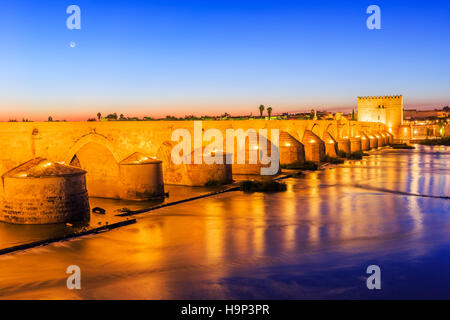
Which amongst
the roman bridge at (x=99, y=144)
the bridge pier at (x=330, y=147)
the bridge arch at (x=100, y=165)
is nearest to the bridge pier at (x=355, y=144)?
the bridge pier at (x=330, y=147)

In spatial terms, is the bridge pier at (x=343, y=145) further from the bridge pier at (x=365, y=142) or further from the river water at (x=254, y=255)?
the river water at (x=254, y=255)

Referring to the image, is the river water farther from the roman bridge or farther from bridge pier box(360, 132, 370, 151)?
bridge pier box(360, 132, 370, 151)

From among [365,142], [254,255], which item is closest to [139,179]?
[254,255]

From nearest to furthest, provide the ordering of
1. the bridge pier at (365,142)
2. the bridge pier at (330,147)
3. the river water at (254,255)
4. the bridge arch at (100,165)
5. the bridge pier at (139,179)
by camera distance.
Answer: the river water at (254,255) → the bridge pier at (139,179) → the bridge arch at (100,165) → the bridge pier at (330,147) → the bridge pier at (365,142)

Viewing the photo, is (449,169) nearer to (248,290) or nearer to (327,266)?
(327,266)

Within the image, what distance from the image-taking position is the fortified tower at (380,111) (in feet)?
168

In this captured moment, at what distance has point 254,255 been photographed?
25.1 feet

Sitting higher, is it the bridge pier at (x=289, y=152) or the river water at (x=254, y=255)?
the bridge pier at (x=289, y=152)

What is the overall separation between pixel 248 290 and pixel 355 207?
23.0ft

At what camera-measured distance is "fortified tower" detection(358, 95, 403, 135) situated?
5106cm

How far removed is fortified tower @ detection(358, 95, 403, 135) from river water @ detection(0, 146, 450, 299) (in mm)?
40939

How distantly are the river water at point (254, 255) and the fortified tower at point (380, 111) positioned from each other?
1612 inches

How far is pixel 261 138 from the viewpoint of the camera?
69.9 ft
